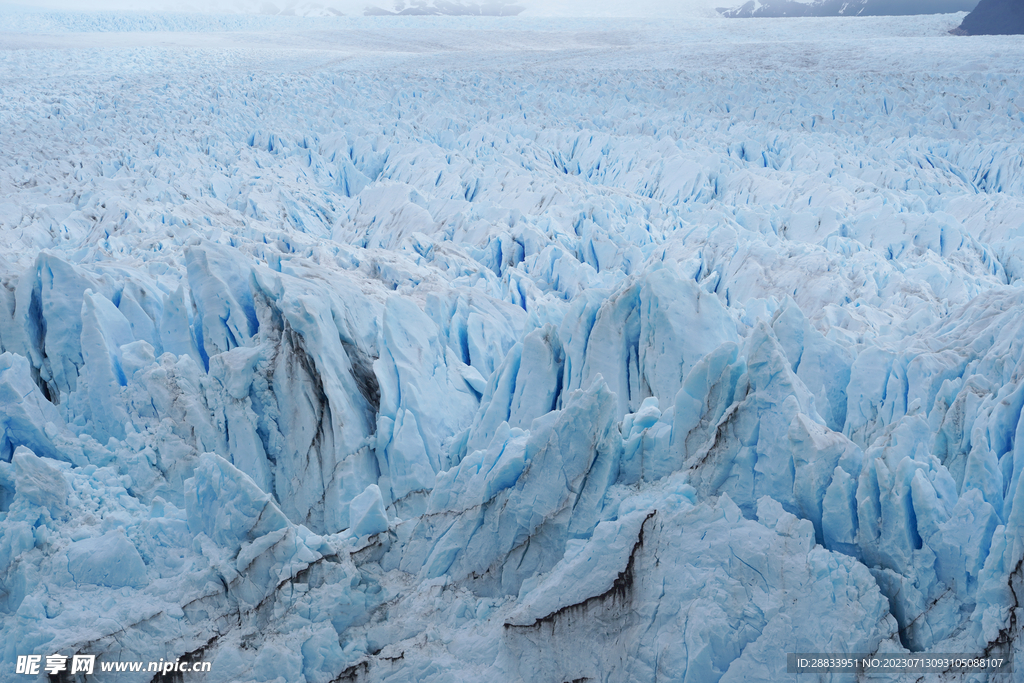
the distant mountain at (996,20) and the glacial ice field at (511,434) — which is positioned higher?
the distant mountain at (996,20)

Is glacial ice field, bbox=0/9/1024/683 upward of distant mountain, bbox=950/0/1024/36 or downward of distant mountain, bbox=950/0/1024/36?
downward

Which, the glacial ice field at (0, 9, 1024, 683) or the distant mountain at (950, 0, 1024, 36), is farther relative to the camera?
the distant mountain at (950, 0, 1024, 36)

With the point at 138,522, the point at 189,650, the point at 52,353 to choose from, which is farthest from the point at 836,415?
the point at 52,353

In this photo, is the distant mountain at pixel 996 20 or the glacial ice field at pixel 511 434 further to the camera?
the distant mountain at pixel 996 20

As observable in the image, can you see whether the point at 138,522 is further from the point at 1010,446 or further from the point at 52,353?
the point at 1010,446
